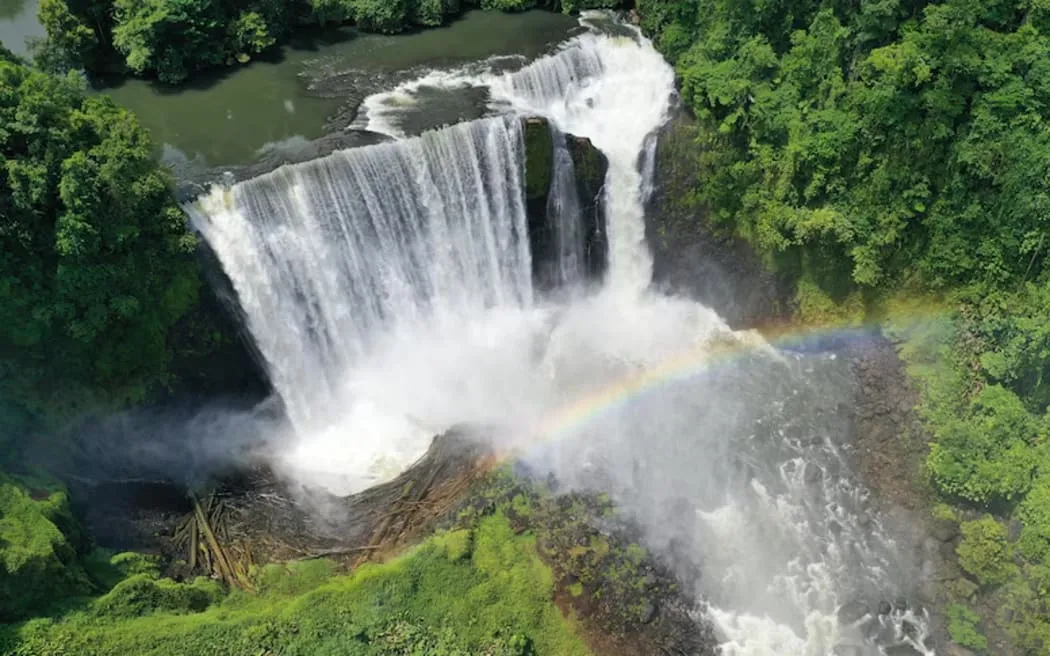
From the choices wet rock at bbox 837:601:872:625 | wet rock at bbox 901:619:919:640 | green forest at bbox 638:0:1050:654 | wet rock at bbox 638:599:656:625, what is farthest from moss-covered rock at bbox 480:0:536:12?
wet rock at bbox 901:619:919:640

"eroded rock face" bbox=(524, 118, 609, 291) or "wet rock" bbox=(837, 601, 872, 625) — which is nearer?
"wet rock" bbox=(837, 601, 872, 625)

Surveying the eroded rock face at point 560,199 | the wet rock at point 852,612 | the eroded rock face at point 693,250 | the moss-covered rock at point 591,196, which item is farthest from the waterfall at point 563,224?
the wet rock at point 852,612

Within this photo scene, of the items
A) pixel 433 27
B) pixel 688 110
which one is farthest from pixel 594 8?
pixel 688 110

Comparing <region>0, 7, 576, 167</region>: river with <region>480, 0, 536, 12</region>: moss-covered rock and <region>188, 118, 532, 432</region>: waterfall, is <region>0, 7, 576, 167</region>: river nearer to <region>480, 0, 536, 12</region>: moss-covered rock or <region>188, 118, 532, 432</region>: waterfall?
<region>480, 0, 536, 12</region>: moss-covered rock

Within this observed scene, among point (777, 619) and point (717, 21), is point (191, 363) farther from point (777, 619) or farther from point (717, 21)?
point (717, 21)

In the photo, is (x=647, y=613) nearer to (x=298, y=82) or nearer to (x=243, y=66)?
(x=298, y=82)

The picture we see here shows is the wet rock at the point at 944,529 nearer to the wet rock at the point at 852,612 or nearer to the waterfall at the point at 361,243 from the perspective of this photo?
the wet rock at the point at 852,612
